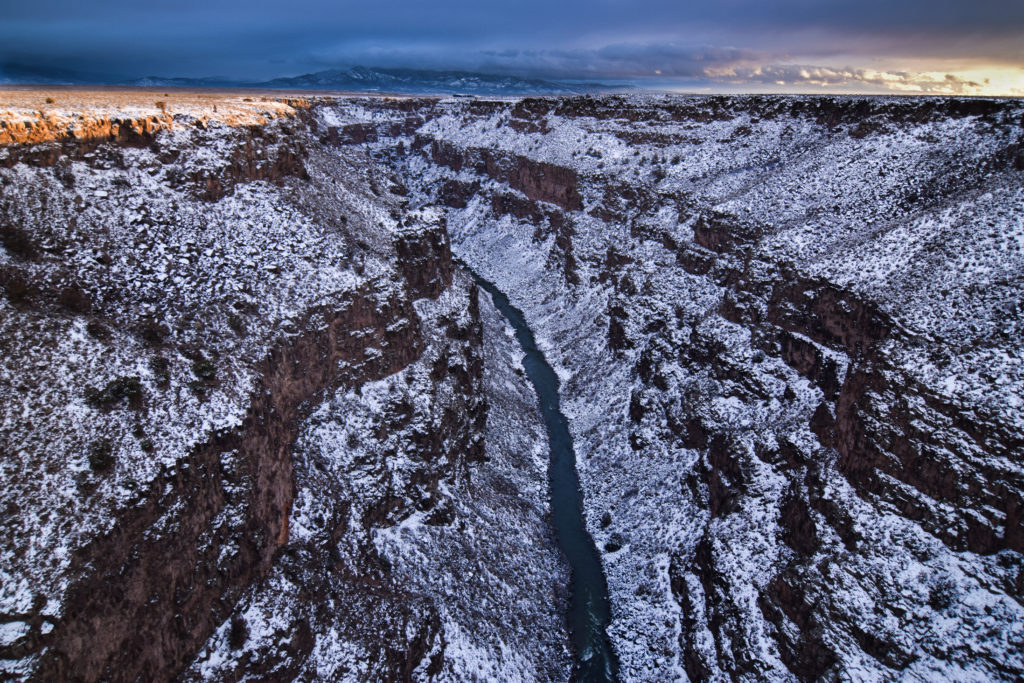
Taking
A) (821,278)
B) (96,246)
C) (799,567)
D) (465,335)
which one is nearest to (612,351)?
(465,335)

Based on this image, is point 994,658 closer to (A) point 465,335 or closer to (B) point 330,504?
(B) point 330,504

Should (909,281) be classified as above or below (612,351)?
above

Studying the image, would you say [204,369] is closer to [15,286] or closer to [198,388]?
[198,388]

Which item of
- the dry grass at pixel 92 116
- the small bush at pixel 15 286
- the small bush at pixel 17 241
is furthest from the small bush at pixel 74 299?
the dry grass at pixel 92 116

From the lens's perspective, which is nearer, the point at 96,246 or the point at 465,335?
the point at 96,246

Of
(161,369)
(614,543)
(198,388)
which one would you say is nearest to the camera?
(161,369)

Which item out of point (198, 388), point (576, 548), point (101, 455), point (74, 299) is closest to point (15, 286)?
point (74, 299)
